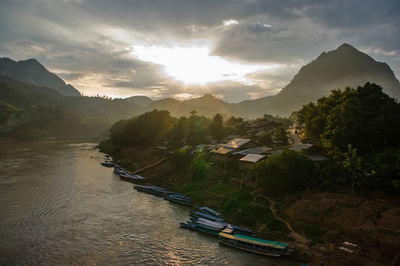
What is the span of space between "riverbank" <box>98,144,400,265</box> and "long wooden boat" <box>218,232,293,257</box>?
186 cm

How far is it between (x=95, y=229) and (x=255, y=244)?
19532mm

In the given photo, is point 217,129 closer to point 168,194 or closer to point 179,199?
point 168,194

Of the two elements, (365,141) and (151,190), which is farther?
(151,190)

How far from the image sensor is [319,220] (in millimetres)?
31594

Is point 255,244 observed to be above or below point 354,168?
below

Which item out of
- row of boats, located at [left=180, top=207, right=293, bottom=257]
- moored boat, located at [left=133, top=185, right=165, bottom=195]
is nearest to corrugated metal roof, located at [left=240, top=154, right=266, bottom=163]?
row of boats, located at [left=180, top=207, right=293, bottom=257]

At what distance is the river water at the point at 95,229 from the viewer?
1075 inches

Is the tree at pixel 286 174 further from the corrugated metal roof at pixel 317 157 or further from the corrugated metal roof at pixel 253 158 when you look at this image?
the corrugated metal roof at pixel 253 158

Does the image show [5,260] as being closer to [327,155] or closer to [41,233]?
[41,233]

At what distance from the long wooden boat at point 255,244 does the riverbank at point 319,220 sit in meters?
1.86

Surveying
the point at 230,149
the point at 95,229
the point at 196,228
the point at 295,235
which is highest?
the point at 230,149

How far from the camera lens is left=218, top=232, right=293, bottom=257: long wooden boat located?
27375mm

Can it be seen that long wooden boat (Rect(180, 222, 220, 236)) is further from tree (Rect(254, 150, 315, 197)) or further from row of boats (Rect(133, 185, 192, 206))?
tree (Rect(254, 150, 315, 197))

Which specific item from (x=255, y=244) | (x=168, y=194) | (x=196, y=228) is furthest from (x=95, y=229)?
(x=255, y=244)
